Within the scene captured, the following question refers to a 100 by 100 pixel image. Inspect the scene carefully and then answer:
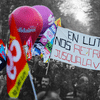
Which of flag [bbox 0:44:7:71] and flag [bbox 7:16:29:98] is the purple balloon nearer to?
flag [bbox 0:44:7:71]

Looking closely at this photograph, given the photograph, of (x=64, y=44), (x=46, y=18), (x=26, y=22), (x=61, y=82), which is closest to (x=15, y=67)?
(x=64, y=44)

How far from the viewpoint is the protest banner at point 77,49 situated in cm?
421

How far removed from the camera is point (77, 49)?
432cm

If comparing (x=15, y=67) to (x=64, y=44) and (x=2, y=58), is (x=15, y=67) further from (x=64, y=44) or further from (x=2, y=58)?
(x=64, y=44)

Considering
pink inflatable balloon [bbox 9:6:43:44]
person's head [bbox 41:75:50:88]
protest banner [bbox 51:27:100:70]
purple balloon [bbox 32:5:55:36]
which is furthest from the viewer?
person's head [bbox 41:75:50:88]

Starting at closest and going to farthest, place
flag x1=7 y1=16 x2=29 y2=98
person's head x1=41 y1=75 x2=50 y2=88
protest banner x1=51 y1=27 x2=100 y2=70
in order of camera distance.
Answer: flag x1=7 y1=16 x2=29 y2=98
protest banner x1=51 y1=27 x2=100 y2=70
person's head x1=41 y1=75 x2=50 y2=88

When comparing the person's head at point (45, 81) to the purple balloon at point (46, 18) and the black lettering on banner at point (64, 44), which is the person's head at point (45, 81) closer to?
the purple balloon at point (46, 18)

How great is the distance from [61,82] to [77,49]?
10.3ft

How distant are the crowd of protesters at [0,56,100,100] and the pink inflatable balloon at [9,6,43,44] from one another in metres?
1.27

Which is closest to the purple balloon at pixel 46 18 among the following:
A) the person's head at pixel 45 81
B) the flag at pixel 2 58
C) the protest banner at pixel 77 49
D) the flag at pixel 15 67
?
the person's head at pixel 45 81

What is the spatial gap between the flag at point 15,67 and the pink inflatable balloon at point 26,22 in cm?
262

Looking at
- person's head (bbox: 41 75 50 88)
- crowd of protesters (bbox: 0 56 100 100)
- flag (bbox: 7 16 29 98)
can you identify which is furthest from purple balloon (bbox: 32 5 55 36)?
flag (bbox: 7 16 29 98)

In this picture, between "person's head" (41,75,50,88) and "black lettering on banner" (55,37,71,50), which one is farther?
"person's head" (41,75,50,88)

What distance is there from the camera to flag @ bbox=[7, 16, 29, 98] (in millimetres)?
2645
